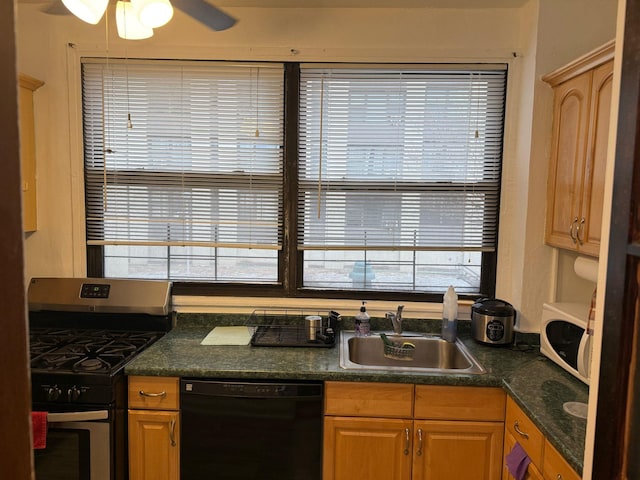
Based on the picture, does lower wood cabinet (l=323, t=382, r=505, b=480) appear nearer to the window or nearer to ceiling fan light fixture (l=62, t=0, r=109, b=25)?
the window

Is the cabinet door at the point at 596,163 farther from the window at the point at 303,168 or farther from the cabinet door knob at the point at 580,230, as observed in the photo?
the window at the point at 303,168

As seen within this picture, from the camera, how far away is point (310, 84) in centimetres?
255

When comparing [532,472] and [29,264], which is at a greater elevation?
[29,264]

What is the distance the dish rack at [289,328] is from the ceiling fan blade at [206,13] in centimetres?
144

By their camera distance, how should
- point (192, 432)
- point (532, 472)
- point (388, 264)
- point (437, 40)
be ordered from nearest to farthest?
1. point (532, 472)
2. point (192, 432)
3. point (437, 40)
4. point (388, 264)

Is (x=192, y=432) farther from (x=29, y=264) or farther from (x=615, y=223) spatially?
(x=615, y=223)

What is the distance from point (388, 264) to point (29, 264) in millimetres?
2049

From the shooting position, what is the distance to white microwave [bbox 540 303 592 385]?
1.77 meters

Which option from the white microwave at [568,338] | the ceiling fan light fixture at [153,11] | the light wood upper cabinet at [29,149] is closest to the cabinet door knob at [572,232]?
the white microwave at [568,338]

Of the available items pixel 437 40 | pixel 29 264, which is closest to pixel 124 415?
pixel 29 264

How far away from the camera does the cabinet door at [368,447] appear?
2.00m

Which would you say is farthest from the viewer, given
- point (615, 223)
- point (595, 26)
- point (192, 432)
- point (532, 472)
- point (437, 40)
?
point (437, 40)

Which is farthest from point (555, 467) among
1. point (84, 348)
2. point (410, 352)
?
point (84, 348)

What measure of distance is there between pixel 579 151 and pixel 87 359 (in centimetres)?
232
